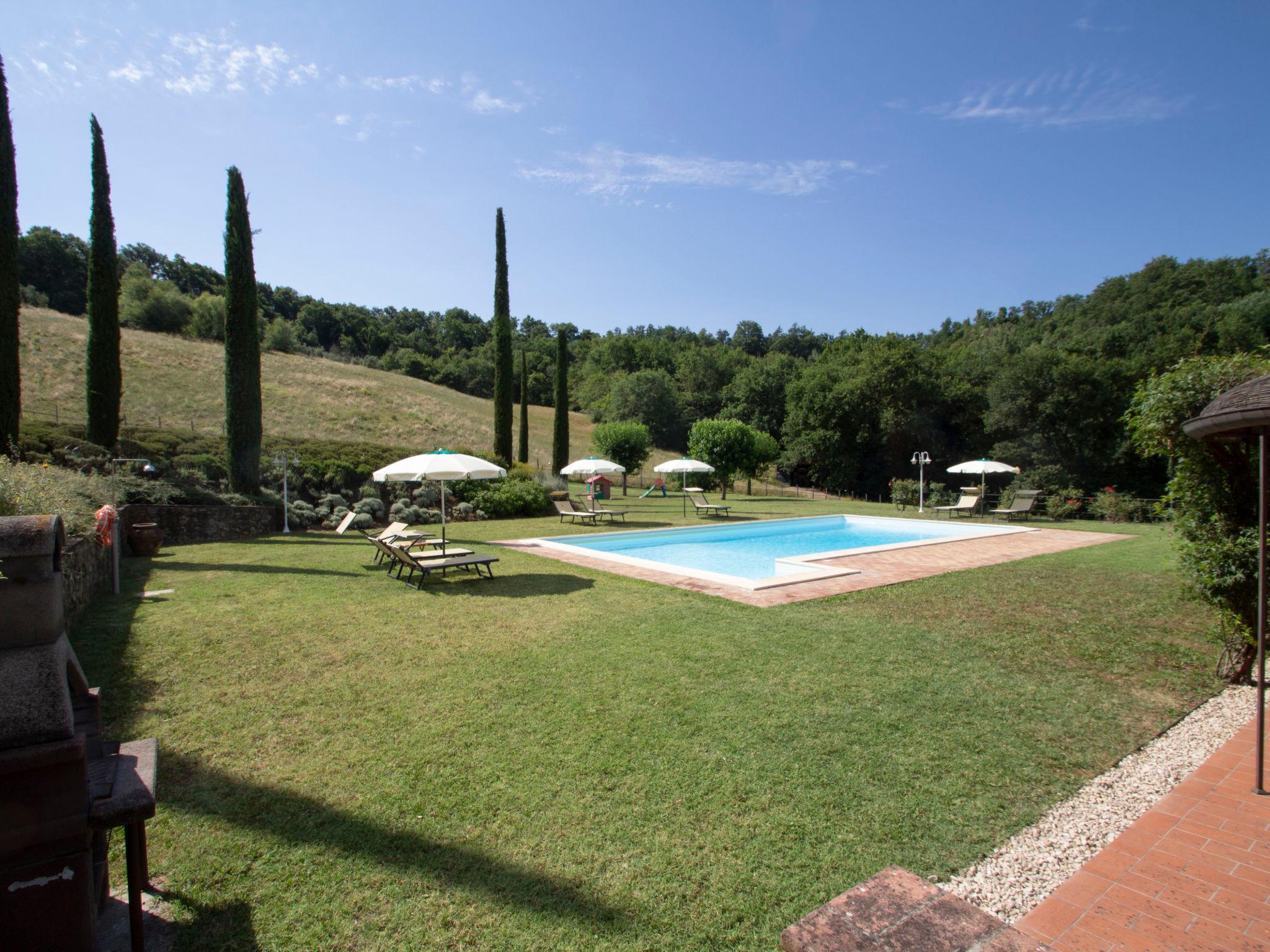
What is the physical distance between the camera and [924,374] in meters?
37.6

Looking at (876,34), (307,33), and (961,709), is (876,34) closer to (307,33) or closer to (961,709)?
(307,33)

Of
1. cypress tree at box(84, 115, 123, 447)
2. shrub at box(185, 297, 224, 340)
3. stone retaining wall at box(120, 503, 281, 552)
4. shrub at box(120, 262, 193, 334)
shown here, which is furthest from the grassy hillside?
stone retaining wall at box(120, 503, 281, 552)

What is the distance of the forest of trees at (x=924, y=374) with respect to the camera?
32.3m

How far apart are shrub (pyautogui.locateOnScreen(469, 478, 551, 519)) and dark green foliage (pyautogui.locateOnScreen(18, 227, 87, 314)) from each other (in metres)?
49.2

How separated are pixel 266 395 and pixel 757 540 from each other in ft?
99.9

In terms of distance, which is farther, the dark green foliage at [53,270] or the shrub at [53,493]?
the dark green foliage at [53,270]

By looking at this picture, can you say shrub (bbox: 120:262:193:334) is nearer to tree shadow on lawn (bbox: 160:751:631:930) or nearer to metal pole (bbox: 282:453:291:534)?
metal pole (bbox: 282:453:291:534)

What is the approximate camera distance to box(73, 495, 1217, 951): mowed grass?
2.28 metres

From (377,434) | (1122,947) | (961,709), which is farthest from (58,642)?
(377,434)

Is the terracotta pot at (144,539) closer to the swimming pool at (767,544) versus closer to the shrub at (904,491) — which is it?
the swimming pool at (767,544)

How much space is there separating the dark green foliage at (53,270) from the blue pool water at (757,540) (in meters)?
55.4

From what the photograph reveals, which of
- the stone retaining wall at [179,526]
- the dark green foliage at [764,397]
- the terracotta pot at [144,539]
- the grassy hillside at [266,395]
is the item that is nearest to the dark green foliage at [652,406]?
the dark green foliage at [764,397]

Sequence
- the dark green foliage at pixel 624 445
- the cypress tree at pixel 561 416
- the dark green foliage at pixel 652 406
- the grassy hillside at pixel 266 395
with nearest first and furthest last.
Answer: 1. the grassy hillside at pixel 266 395
2. the cypress tree at pixel 561 416
3. the dark green foliage at pixel 624 445
4. the dark green foliage at pixel 652 406

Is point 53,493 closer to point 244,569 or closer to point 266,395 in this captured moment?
point 244,569
